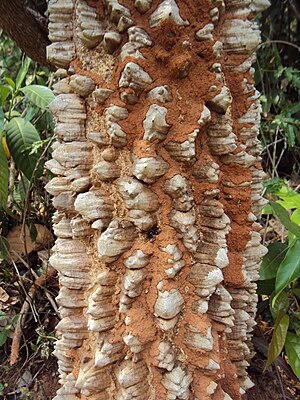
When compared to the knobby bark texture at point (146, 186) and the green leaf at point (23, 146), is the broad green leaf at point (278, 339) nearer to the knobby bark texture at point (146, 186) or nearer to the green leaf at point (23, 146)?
the knobby bark texture at point (146, 186)

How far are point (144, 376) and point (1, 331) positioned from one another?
0.66m

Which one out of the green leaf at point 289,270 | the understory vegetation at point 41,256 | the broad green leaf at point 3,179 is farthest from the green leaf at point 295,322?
the broad green leaf at point 3,179

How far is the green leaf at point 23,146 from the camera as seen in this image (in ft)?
3.76

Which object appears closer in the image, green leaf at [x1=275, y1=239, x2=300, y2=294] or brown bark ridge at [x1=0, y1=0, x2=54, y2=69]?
green leaf at [x1=275, y1=239, x2=300, y2=294]

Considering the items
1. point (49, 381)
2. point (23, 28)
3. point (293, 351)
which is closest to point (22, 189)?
point (23, 28)

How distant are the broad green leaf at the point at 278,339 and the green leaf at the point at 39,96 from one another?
0.79 meters

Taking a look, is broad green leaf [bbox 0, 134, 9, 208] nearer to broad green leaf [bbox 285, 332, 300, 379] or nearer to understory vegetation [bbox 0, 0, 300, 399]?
understory vegetation [bbox 0, 0, 300, 399]

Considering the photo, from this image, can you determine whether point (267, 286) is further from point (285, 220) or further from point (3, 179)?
point (3, 179)

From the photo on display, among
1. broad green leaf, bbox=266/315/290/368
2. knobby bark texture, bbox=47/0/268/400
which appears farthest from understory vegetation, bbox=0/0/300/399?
knobby bark texture, bbox=47/0/268/400

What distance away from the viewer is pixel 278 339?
2.71ft

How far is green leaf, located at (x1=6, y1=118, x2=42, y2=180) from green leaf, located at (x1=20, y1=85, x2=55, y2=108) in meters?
0.08

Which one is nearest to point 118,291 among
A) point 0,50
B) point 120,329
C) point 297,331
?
point 120,329

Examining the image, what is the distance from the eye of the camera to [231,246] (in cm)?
72

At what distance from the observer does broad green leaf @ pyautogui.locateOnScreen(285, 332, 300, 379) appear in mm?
852
